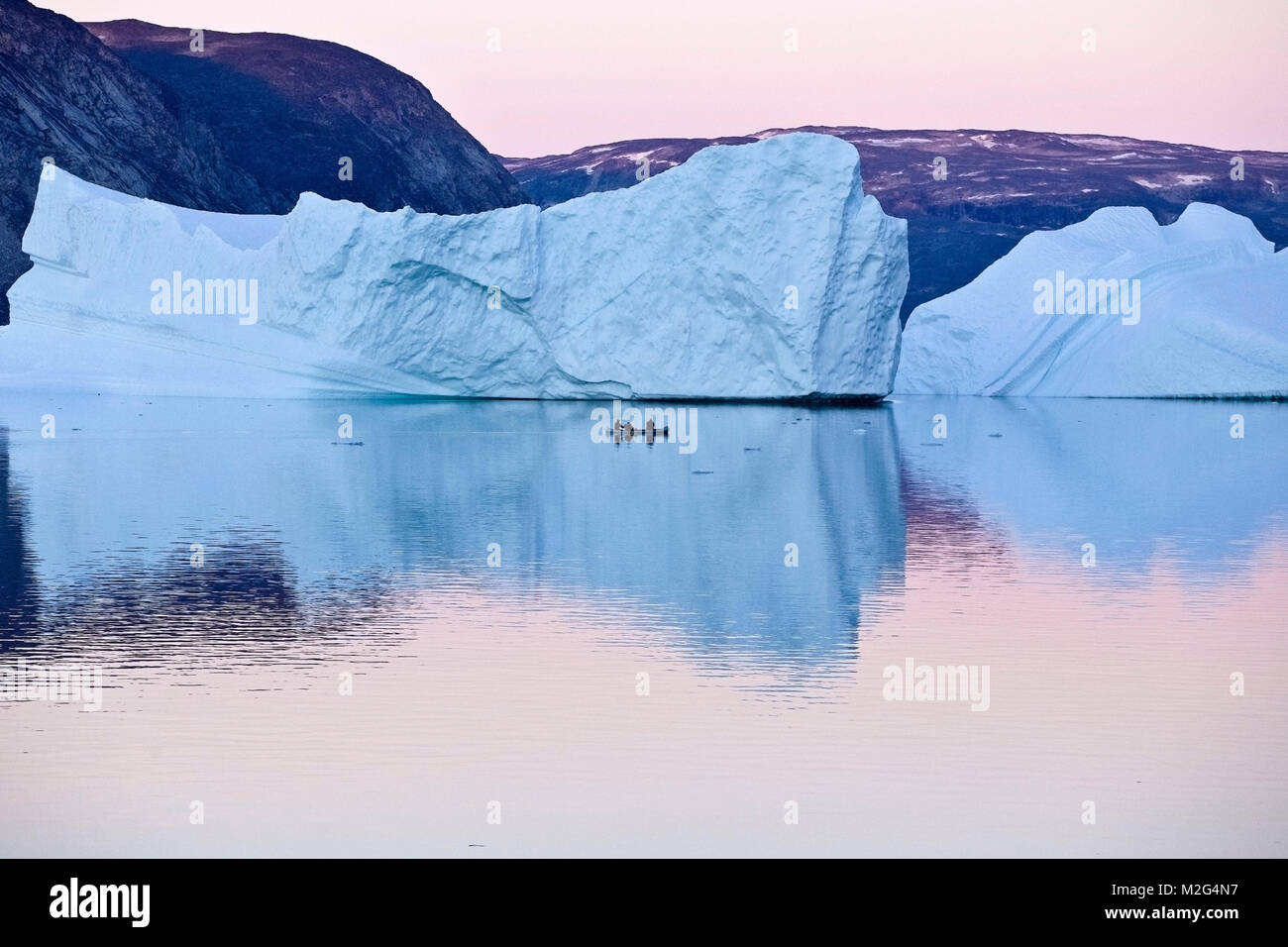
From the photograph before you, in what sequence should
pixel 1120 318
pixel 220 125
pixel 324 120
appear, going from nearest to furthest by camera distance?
pixel 1120 318, pixel 220 125, pixel 324 120

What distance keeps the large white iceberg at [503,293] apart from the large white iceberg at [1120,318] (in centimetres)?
828

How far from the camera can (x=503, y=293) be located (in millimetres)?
33719

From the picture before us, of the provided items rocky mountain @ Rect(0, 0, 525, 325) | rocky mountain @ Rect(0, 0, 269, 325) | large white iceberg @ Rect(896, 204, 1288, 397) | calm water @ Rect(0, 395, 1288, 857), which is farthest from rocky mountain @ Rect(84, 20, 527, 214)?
calm water @ Rect(0, 395, 1288, 857)

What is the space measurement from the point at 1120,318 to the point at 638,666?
119 ft

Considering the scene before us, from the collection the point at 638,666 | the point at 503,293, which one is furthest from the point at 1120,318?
the point at 638,666

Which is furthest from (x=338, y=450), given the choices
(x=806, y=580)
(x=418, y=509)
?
(x=806, y=580)

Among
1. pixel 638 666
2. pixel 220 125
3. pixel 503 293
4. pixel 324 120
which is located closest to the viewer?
pixel 638 666

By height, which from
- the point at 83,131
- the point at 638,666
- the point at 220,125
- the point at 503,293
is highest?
the point at 220,125

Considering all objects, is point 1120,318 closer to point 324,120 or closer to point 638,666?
point 638,666

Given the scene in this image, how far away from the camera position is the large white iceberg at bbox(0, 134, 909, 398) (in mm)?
33125

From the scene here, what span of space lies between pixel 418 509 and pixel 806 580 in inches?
183

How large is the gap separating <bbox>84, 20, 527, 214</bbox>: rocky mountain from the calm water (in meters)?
82.8

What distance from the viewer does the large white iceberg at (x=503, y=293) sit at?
109 feet

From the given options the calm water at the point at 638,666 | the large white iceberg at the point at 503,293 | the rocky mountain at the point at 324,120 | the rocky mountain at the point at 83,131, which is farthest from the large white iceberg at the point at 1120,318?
the rocky mountain at the point at 324,120
